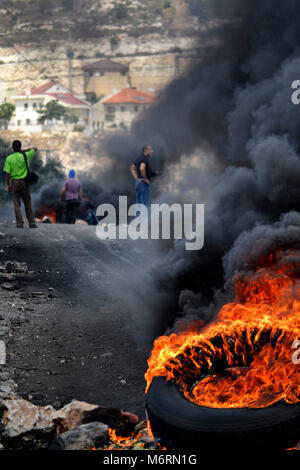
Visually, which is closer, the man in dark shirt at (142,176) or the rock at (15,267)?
the rock at (15,267)

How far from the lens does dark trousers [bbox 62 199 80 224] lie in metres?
14.8

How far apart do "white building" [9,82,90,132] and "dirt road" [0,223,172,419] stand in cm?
7485

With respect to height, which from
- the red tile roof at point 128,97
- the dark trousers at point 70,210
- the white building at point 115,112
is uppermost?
the red tile roof at point 128,97

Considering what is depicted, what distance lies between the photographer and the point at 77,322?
732cm

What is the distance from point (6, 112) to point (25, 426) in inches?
3229

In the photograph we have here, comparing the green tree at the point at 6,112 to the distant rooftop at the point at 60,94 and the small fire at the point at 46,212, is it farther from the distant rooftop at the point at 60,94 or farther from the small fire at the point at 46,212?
the small fire at the point at 46,212

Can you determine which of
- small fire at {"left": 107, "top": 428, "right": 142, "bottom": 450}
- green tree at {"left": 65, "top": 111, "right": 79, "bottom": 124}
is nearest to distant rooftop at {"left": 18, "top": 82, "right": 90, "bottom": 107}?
green tree at {"left": 65, "top": 111, "right": 79, "bottom": 124}

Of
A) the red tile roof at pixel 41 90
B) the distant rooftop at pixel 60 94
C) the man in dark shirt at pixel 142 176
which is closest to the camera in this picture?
the man in dark shirt at pixel 142 176

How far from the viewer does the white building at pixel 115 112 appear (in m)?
85.7

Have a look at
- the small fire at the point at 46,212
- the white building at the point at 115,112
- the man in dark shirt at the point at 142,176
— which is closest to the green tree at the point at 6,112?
the white building at the point at 115,112

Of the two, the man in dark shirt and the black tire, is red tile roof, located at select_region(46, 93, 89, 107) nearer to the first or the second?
the man in dark shirt

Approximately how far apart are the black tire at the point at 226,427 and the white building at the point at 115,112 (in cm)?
8245

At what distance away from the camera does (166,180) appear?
27.9 meters
